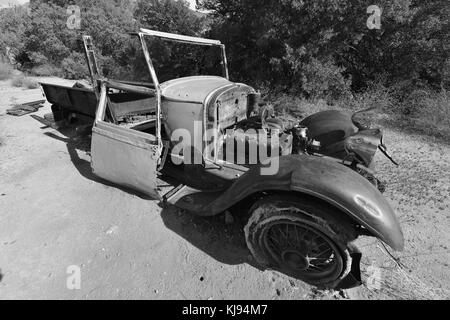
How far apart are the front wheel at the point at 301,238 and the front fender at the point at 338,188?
6.4 inches

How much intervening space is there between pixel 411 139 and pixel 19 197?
7041 millimetres

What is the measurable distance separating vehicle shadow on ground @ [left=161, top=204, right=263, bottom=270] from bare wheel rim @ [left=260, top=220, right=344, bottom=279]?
299 millimetres

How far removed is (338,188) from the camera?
212 cm

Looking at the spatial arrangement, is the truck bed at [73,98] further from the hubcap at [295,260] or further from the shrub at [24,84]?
the shrub at [24,84]

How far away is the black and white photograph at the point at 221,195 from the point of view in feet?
7.79

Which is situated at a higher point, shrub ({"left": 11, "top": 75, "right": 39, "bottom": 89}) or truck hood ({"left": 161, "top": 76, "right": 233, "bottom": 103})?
truck hood ({"left": 161, "top": 76, "right": 233, "bottom": 103})

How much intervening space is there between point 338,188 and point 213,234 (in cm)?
157

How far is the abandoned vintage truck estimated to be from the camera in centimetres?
221

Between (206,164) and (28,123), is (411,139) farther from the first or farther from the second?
(28,123)

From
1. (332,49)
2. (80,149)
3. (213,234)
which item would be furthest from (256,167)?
(332,49)

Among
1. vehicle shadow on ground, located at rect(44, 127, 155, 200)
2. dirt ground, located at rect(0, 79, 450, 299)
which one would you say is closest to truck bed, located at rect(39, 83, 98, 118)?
vehicle shadow on ground, located at rect(44, 127, 155, 200)

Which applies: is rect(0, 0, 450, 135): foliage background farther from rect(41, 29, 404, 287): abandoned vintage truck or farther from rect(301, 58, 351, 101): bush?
rect(41, 29, 404, 287): abandoned vintage truck

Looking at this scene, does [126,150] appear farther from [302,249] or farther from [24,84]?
[24,84]
